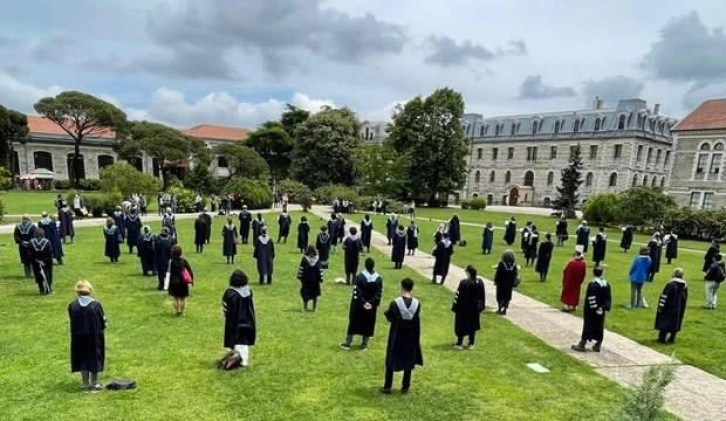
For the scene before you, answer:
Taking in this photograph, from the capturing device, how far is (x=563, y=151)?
202 feet

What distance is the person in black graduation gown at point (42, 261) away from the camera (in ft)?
35.9

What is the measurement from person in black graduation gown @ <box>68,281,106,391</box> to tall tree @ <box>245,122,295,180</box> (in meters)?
58.8

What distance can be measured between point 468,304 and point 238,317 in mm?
4088

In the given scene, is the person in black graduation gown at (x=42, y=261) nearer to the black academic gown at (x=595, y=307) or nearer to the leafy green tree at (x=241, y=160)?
the black academic gown at (x=595, y=307)

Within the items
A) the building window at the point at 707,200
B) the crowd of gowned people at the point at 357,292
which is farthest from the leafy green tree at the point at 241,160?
the building window at the point at 707,200

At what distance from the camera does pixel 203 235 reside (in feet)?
60.5

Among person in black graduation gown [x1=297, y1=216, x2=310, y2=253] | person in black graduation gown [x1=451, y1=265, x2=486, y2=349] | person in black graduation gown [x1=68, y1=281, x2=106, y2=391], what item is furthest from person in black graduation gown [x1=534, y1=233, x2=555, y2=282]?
person in black graduation gown [x1=68, y1=281, x2=106, y2=391]

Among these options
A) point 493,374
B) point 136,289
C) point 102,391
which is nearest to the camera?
point 102,391

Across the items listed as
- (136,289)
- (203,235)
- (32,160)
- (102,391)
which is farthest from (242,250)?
(32,160)

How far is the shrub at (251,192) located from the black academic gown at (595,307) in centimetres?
3167


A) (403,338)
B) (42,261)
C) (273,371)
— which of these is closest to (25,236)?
(42,261)

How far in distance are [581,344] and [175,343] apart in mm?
7525

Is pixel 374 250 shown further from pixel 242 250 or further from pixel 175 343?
pixel 175 343

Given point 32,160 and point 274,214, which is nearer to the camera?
point 274,214
